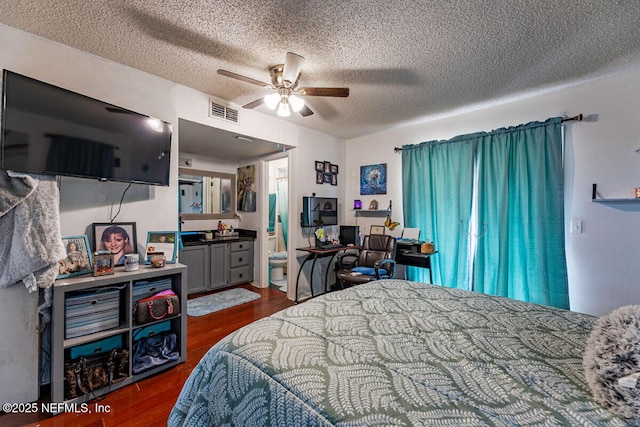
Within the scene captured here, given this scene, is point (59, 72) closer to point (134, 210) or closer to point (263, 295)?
point (134, 210)

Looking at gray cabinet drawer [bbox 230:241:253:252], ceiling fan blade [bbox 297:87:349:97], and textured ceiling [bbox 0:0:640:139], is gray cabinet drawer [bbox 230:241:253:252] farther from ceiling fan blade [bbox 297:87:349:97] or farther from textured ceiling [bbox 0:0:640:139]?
ceiling fan blade [bbox 297:87:349:97]

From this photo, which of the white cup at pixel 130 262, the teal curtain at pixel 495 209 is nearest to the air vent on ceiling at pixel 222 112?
the white cup at pixel 130 262

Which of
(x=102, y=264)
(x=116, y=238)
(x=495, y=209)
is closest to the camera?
(x=102, y=264)

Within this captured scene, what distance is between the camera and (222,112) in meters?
2.75

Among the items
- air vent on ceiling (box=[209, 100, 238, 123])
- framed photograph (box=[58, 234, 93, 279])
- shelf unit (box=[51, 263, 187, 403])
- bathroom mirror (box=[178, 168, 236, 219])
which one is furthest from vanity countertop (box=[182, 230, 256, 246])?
air vent on ceiling (box=[209, 100, 238, 123])

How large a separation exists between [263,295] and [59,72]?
3118 millimetres

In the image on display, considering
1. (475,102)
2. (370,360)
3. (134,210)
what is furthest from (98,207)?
(475,102)

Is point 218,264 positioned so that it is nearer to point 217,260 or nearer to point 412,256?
point 217,260

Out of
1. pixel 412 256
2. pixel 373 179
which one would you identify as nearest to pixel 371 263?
pixel 412 256

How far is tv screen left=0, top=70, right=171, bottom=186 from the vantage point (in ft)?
4.91

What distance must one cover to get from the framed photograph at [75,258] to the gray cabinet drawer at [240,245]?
7.38ft

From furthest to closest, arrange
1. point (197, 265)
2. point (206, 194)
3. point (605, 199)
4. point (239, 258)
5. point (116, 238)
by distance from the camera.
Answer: point (206, 194), point (239, 258), point (197, 265), point (605, 199), point (116, 238)

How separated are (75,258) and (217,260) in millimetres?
2157

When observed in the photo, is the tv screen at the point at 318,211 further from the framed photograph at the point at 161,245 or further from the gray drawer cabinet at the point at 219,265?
the framed photograph at the point at 161,245
